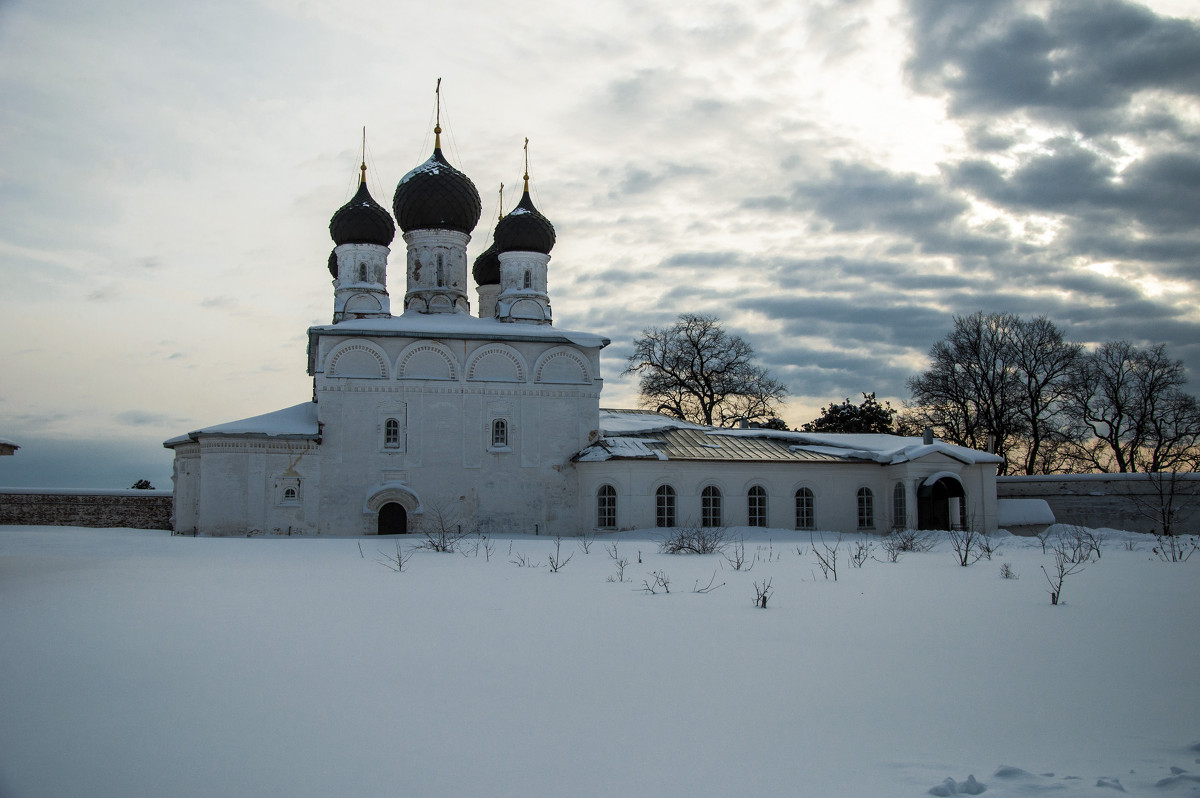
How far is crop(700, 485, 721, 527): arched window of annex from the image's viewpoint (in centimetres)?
1922

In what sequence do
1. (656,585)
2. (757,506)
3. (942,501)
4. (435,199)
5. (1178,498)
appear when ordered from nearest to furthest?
(656,585)
(1178,498)
(757,506)
(942,501)
(435,199)

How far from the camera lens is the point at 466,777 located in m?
3.40

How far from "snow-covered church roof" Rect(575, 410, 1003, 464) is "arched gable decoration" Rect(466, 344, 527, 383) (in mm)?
2185

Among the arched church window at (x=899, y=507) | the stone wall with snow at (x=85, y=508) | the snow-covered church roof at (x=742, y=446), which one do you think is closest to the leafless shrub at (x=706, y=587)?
the snow-covered church roof at (x=742, y=446)

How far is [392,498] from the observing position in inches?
722

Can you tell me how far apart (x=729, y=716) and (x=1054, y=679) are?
1830mm

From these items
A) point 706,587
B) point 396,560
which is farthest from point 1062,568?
point 396,560

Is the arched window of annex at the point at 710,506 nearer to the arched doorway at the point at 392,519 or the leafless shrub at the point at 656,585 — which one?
the arched doorway at the point at 392,519

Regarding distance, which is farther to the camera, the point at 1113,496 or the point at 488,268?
the point at 488,268

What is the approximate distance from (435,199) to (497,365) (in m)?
4.11

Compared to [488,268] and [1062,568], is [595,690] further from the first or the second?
[488,268]

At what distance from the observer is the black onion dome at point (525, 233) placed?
21172mm

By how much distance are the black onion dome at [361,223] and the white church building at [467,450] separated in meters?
0.03

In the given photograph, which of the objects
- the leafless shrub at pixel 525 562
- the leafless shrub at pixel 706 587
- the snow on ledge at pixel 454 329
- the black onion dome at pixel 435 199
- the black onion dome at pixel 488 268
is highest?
the black onion dome at pixel 435 199
